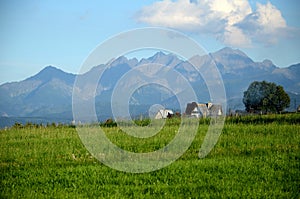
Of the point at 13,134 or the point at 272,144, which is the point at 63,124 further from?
the point at 272,144

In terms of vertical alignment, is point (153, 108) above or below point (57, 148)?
above

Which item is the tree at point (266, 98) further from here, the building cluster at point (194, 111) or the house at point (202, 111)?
the building cluster at point (194, 111)

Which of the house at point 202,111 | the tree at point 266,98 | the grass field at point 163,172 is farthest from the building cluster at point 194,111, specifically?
the tree at point 266,98

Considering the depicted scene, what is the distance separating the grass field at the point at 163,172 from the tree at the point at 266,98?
62939mm

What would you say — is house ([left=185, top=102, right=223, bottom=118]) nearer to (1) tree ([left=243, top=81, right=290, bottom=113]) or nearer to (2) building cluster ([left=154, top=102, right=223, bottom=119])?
(2) building cluster ([left=154, top=102, right=223, bottom=119])

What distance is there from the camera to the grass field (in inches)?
415

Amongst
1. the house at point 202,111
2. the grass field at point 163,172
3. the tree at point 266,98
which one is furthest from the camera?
the tree at point 266,98

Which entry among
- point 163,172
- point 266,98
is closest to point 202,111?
point 163,172

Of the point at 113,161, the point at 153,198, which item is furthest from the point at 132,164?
the point at 153,198

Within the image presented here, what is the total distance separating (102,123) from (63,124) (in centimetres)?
231

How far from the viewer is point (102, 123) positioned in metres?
27.1

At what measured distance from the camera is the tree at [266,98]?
8006cm

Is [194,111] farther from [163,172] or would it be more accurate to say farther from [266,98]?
[266,98]

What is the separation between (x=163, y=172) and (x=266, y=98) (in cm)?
7222
